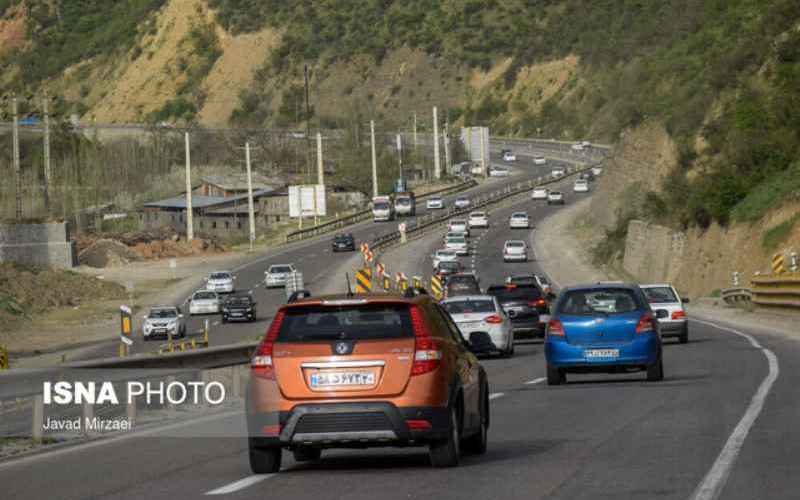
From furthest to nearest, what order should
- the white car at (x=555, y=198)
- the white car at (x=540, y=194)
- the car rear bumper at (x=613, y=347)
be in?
the white car at (x=540, y=194)
the white car at (x=555, y=198)
the car rear bumper at (x=613, y=347)

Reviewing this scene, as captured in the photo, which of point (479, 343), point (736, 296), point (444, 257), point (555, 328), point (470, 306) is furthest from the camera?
point (444, 257)

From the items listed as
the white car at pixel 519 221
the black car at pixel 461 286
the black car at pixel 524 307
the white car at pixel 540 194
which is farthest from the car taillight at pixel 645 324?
the white car at pixel 540 194

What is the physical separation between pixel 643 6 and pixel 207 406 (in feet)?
578

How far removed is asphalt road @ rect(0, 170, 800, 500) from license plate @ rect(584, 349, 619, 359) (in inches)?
41.1

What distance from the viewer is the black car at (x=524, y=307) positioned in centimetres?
4253

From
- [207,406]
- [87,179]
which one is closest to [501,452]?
[207,406]

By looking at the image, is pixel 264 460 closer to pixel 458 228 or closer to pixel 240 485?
pixel 240 485

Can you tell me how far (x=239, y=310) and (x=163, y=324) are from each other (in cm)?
774

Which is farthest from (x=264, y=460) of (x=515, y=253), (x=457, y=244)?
(x=457, y=244)

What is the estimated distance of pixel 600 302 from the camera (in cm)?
2552

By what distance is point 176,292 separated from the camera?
3506 inches

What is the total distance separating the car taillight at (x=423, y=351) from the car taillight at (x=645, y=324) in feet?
38.7

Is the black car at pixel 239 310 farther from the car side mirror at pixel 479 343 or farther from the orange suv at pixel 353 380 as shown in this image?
the orange suv at pixel 353 380

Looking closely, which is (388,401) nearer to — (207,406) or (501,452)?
(501,452)
